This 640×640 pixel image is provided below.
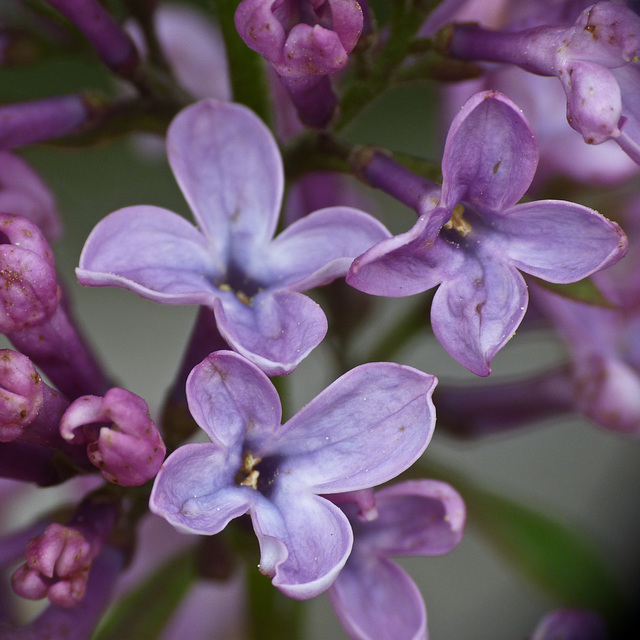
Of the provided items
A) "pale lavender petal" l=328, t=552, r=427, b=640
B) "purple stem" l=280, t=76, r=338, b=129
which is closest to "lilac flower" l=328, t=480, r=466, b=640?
"pale lavender petal" l=328, t=552, r=427, b=640

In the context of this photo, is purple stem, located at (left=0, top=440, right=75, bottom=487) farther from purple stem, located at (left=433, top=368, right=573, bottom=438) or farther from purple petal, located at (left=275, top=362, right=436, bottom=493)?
purple stem, located at (left=433, top=368, right=573, bottom=438)

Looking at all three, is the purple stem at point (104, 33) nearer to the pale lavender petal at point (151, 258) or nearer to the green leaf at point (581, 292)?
the pale lavender petal at point (151, 258)

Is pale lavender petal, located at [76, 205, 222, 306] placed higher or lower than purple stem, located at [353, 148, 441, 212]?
A: lower

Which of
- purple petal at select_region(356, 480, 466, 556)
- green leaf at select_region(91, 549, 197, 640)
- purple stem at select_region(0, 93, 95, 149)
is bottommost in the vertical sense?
green leaf at select_region(91, 549, 197, 640)

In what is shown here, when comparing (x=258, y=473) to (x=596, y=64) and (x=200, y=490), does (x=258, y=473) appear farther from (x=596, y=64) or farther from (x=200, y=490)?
(x=596, y=64)

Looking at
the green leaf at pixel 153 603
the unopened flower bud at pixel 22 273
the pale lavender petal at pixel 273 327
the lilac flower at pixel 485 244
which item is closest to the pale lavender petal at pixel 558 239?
the lilac flower at pixel 485 244

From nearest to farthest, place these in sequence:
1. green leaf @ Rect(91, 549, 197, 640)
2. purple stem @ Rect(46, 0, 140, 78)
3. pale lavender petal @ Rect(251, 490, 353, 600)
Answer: pale lavender petal @ Rect(251, 490, 353, 600) → purple stem @ Rect(46, 0, 140, 78) → green leaf @ Rect(91, 549, 197, 640)
